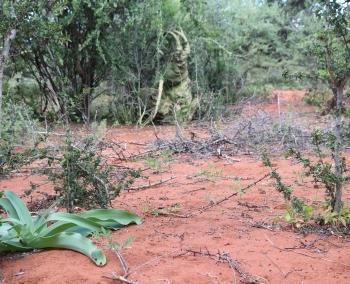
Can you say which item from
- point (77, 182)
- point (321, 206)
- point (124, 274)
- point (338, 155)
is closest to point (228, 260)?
point (124, 274)

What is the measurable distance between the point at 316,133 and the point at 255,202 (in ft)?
3.15

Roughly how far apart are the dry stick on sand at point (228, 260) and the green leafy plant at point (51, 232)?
554 mm

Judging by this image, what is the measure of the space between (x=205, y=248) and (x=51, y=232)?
0.92 m

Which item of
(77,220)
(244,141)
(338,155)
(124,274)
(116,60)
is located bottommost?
(244,141)

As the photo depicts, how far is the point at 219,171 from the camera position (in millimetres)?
5328

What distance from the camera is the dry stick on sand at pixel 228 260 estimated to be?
2.63m

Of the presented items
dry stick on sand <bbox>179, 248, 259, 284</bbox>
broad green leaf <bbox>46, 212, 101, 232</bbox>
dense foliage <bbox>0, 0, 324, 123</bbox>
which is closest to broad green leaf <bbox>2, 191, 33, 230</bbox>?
broad green leaf <bbox>46, 212, 101, 232</bbox>

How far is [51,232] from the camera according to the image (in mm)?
3043

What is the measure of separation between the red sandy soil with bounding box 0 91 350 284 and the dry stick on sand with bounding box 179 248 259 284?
2 centimetres

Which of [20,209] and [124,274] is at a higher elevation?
[20,209]

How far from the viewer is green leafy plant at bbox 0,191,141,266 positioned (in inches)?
114

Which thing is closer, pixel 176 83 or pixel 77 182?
Result: pixel 77 182

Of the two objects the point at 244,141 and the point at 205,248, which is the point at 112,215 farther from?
the point at 244,141

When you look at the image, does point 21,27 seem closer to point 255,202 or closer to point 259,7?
point 255,202
